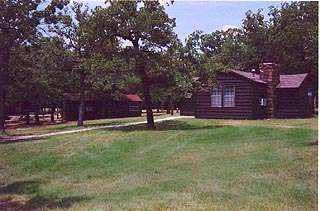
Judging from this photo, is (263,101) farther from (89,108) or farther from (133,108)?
(133,108)

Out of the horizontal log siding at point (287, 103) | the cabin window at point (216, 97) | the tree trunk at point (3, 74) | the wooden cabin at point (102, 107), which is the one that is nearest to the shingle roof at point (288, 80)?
the horizontal log siding at point (287, 103)

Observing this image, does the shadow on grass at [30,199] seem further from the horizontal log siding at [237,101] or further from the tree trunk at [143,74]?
the horizontal log siding at [237,101]

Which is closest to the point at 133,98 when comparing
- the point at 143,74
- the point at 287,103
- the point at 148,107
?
the point at 287,103

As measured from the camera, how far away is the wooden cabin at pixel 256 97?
35406mm

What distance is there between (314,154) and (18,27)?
906 inches

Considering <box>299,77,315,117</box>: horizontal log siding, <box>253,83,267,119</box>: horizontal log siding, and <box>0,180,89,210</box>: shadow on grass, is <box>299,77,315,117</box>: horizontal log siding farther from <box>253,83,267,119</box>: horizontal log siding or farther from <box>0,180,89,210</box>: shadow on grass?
<box>0,180,89,210</box>: shadow on grass

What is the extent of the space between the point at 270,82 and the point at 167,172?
24.8 m

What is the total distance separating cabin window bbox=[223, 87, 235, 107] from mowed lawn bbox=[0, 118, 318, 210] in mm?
10671

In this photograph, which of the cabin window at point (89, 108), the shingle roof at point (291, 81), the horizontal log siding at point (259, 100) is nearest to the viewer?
the horizontal log siding at point (259, 100)

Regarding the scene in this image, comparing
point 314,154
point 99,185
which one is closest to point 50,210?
point 99,185

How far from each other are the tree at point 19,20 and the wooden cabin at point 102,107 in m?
16.9

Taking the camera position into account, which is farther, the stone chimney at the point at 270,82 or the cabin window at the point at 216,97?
the stone chimney at the point at 270,82

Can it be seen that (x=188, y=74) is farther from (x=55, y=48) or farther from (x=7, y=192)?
(x=7, y=192)

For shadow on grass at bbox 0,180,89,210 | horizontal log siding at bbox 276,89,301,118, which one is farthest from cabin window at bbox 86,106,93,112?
shadow on grass at bbox 0,180,89,210
